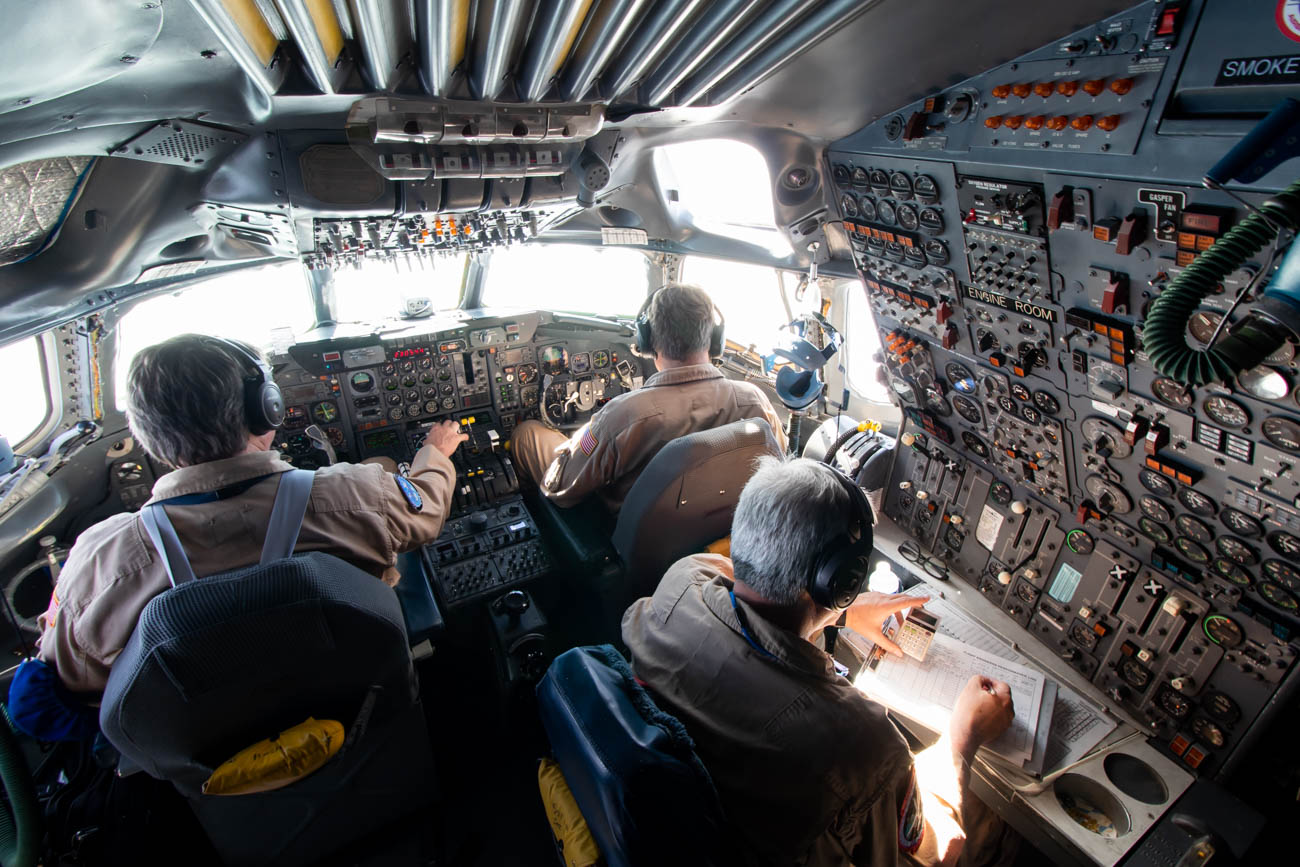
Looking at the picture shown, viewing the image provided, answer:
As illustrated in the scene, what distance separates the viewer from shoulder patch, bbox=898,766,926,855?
1.32 meters

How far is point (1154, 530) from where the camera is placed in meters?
1.72

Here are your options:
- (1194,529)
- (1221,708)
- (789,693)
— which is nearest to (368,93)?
(789,693)

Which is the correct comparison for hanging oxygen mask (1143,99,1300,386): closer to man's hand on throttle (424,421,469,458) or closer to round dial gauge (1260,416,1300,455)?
round dial gauge (1260,416,1300,455)

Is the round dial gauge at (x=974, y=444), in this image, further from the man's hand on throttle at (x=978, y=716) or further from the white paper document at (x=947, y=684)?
→ the man's hand on throttle at (x=978, y=716)

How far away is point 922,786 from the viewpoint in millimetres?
1567

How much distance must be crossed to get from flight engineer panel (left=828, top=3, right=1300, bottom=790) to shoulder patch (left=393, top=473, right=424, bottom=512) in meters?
1.71

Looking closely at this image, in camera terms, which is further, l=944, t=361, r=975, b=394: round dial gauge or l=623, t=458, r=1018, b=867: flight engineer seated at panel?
Result: l=944, t=361, r=975, b=394: round dial gauge

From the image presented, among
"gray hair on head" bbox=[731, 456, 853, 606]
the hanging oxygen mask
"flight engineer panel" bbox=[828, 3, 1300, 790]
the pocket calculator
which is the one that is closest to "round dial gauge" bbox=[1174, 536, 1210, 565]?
"flight engineer panel" bbox=[828, 3, 1300, 790]

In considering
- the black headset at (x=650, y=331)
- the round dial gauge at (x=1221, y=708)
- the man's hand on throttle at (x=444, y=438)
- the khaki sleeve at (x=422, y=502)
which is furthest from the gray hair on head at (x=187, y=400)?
the round dial gauge at (x=1221, y=708)

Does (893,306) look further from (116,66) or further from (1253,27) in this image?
(116,66)

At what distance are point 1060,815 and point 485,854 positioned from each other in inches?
71.5

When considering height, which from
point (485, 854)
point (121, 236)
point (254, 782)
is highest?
point (121, 236)

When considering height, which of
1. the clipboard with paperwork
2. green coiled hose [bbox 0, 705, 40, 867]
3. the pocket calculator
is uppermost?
the pocket calculator

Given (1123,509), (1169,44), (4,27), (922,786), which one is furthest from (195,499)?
(1123,509)
